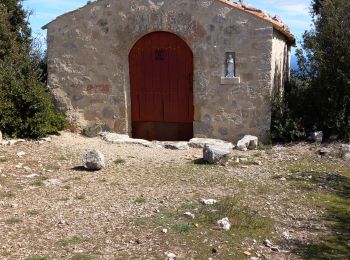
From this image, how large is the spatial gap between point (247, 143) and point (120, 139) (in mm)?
2645

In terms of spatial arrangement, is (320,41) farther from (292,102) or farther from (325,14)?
(292,102)

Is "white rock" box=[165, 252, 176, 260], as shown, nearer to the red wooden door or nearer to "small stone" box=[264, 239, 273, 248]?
"small stone" box=[264, 239, 273, 248]

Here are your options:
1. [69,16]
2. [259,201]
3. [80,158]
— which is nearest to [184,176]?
[259,201]

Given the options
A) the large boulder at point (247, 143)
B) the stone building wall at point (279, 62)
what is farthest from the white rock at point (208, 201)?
the stone building wall at point (279, 62)

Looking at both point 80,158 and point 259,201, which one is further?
point 80,158

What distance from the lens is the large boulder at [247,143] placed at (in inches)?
372

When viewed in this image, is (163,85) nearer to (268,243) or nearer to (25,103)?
(25,103)

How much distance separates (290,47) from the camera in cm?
1309

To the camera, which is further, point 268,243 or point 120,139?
point 120,139

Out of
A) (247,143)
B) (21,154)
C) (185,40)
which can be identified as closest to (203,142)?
(247,143)

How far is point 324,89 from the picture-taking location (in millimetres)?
9875

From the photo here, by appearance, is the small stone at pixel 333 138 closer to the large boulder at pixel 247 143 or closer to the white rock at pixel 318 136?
the white rock at pixel 318 136

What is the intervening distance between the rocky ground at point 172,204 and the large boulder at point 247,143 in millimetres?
182

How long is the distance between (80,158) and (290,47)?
7112mm
